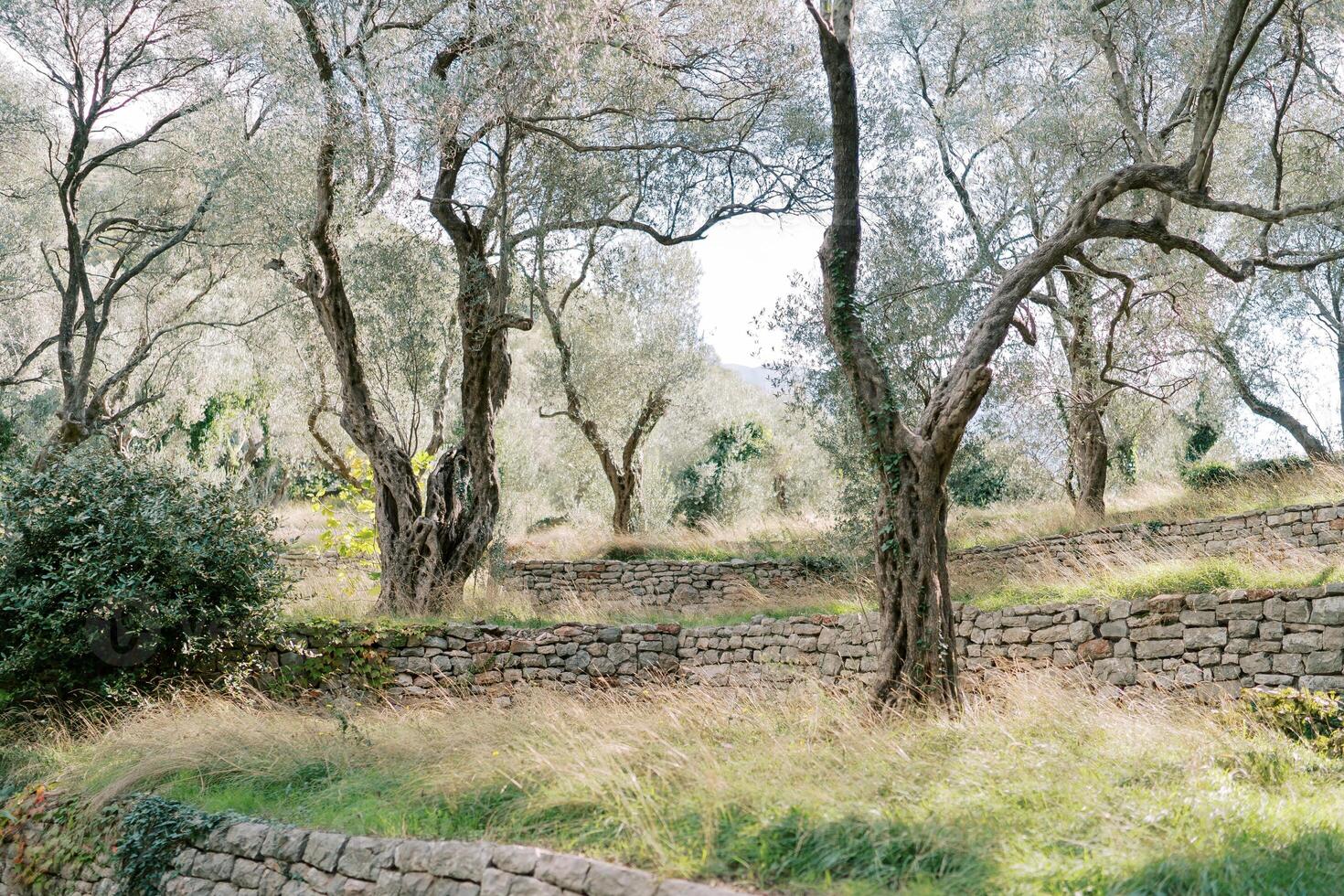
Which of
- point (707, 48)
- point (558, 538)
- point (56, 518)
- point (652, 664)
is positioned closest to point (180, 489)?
point (56, 518)

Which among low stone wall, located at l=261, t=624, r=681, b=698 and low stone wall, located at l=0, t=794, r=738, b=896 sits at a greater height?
low stone wall, located at l=261, t=624, r=681, b=698

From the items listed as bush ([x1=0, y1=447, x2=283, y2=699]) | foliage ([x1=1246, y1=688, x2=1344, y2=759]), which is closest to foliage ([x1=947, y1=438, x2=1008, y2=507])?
foliage ([x1=1246, y1=688, x2=1344, y2=759])

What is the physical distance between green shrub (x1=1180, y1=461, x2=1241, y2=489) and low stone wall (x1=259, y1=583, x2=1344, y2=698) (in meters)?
7.53

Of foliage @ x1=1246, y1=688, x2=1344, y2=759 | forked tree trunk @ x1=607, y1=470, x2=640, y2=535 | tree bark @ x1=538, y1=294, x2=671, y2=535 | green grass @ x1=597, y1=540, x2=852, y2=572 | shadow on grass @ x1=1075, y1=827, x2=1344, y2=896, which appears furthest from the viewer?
forked tree trunk @ x1=607, y1=470, x2=640, y2=535

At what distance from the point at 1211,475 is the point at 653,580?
9.35 meters

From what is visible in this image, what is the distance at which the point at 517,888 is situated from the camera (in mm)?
5289

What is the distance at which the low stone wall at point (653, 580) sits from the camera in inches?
634

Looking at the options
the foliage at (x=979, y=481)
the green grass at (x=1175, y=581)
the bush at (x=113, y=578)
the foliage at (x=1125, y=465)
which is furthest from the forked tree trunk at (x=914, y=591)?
the foliage at (x=1125, y=465)

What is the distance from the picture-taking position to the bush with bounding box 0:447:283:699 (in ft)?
30.3

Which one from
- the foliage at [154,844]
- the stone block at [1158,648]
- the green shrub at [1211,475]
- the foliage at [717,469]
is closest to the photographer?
the foliage at [154,844]

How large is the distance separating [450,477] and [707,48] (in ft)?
21.6

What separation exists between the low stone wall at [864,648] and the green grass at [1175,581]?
51cm

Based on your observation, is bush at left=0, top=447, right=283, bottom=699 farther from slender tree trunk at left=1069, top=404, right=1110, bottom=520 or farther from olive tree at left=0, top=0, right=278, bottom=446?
slender tree trunk at left=1069, top=404, right=1110, bottom=520

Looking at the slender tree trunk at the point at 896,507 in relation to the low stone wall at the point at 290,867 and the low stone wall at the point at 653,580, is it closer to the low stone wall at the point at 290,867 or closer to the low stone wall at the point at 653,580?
the low stone wall at the point at 290,867
